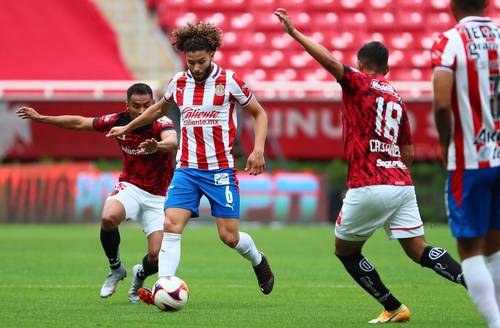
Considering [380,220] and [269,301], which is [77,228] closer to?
[269,301]

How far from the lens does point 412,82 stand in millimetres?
23219

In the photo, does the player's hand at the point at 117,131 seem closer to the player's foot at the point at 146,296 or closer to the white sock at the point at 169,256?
the white sock at the point at 169,256

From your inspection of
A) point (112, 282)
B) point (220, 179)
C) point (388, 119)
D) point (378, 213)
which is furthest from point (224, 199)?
point (388, 119)

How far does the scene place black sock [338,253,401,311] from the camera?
7945mm

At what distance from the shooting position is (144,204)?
31.8 ft

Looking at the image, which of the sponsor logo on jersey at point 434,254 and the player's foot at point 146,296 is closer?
the sponsor logo on jersey at point 434,254

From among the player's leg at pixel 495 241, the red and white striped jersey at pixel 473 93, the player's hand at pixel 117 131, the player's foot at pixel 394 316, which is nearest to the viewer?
the red and white striped jersey at pixel 473 93

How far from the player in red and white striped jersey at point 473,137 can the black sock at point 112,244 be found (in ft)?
13.0

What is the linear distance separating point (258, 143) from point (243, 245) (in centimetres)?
91

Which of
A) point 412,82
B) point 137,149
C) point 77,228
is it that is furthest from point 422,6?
point 137,149

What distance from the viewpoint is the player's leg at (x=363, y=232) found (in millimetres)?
7617

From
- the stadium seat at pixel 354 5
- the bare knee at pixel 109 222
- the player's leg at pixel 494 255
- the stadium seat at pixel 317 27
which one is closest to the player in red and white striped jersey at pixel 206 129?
the bare knee at pixel 109 222

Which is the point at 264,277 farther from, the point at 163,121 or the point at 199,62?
the point at 199,62

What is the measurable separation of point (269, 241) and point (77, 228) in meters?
4.77
